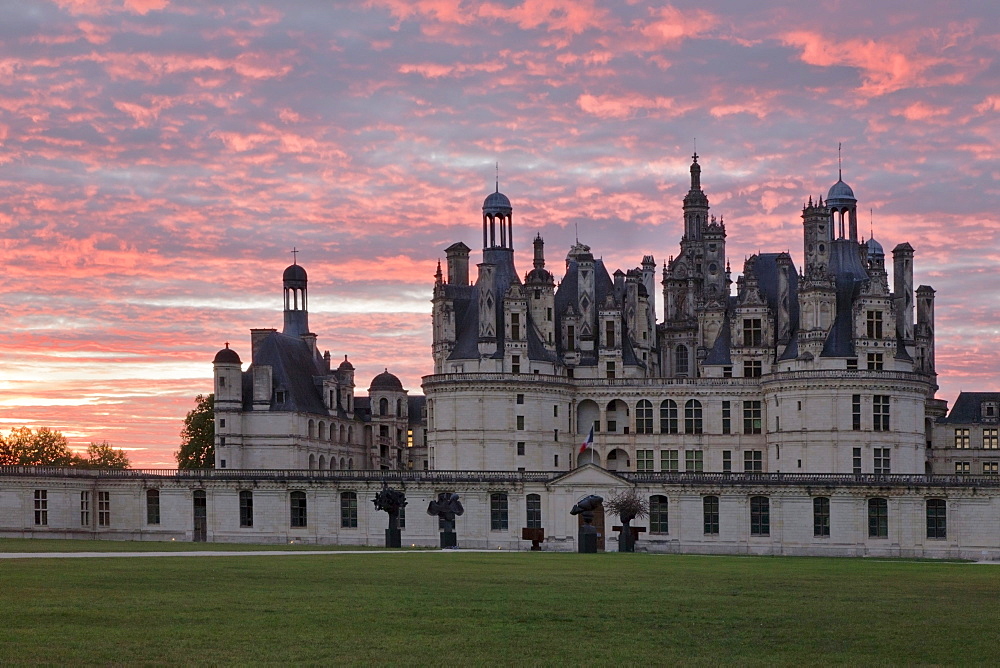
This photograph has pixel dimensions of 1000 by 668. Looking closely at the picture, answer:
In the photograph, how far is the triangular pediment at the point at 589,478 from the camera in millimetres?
91062

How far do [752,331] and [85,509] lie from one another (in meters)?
44.2

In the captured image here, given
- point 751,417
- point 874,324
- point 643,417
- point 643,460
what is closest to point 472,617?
point 874,324

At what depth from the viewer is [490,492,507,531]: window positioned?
92.8 m

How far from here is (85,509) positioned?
95.7 metres

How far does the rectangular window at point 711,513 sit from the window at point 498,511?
463 inches

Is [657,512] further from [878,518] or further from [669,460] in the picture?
[669,460]

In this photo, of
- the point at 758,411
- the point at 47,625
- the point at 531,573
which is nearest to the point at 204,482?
the point at 758,411

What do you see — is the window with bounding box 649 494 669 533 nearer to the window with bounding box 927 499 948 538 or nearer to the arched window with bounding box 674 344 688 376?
the window with bounding box 927 499 948 538

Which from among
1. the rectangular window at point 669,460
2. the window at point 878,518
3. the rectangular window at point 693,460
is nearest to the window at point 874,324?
the window at point 878,518

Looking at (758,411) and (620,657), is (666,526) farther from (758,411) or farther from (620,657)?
(620,657)

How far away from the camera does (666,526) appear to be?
299ft

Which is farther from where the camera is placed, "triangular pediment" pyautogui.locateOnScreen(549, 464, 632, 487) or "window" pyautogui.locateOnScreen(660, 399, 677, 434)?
"window" pyautogui.locateOnScreen(660, 399, 677, 434)

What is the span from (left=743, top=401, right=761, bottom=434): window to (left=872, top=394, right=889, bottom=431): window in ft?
29.6

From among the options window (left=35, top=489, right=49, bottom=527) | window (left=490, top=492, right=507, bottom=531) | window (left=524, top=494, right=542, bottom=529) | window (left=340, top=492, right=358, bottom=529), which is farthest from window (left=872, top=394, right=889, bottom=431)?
window (left=35, top=489, right=49, bottom=527)
